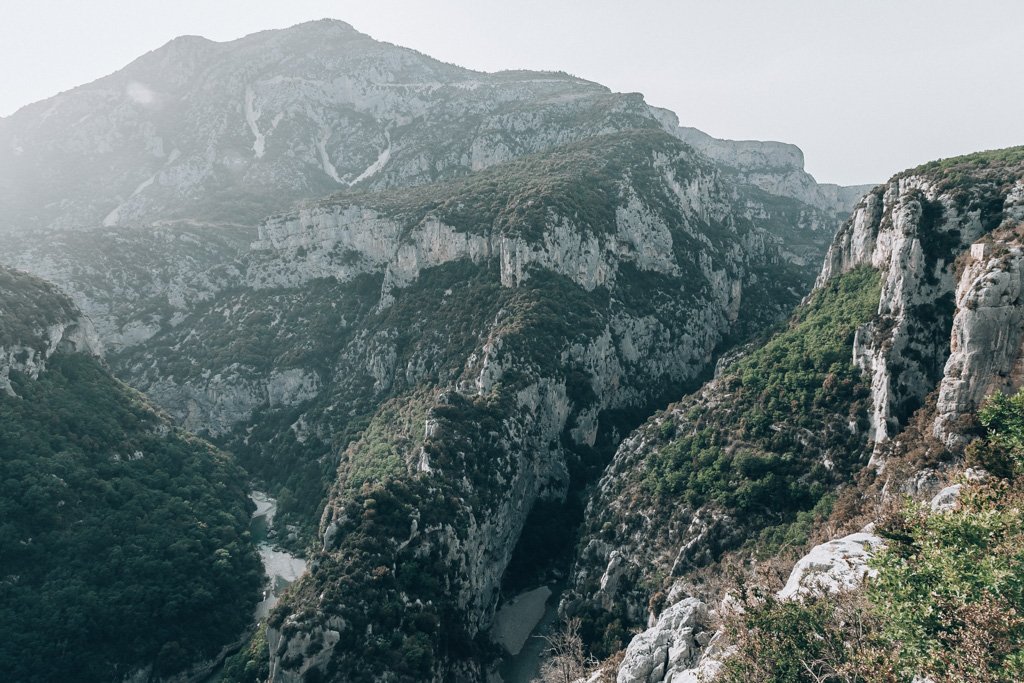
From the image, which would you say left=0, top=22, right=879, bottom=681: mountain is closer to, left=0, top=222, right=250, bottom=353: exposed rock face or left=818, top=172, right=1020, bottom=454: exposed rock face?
left=0, top=222, right=250, bottom=353: exposed rock face

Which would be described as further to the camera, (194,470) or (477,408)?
(194,470)

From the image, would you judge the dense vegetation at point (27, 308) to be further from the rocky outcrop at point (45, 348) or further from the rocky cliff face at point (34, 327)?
the rocky outcrop at point (45, 348)

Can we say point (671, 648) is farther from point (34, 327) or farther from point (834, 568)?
point (34, 327)

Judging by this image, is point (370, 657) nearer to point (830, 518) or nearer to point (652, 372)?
point (830, 518)

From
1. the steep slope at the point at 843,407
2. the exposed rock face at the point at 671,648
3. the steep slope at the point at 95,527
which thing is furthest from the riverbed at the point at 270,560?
the exposed rock face at the point at 671,648

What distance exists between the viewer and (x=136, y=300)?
447 feet

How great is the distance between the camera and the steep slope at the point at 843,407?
4075 centimetres

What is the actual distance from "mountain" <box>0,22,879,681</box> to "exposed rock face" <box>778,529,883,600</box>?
660 inches

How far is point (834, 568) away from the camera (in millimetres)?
31266

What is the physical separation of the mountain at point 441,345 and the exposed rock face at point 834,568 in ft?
55.0

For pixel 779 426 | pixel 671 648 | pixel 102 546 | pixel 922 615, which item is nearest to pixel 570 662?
pixel 671 648

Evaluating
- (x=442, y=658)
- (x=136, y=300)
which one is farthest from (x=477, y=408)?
(x=136, y=300)

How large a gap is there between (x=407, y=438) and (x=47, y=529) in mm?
45016

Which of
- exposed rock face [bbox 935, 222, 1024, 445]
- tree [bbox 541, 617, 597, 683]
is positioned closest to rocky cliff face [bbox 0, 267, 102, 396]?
tree [bbox 541, 617, 597, 683]
